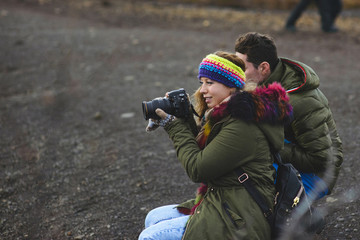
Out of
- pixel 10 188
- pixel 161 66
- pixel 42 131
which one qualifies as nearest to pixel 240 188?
pixel 10 188

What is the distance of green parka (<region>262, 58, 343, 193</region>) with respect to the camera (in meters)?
2.74

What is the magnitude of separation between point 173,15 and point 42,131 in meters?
7.31

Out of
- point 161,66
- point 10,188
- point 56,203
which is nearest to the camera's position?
point 56,203

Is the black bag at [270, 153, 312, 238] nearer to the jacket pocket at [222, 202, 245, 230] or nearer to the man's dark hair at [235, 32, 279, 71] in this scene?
the jacket pocket at [222, 202, 245, 230]

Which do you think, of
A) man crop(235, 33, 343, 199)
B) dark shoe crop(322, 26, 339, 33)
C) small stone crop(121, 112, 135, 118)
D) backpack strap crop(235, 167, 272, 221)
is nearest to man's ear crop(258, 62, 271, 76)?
man crop(235, 33, 343, 199)

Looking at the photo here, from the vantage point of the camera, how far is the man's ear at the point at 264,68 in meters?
3.00

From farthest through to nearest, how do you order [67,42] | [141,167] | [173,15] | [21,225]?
[173,15]
[67,42]
[141,167]
[21,225]

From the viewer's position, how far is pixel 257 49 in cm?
300

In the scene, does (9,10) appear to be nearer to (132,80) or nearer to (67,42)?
(67,42)

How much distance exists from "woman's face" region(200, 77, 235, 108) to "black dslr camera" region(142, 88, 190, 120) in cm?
12

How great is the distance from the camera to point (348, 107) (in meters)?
5.79

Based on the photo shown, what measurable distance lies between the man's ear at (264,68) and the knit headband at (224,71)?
0.60 m

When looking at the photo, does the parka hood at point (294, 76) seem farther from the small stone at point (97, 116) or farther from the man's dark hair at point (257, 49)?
the small stone at point (97, 116)

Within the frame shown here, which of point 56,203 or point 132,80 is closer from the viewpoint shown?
point 56,203
